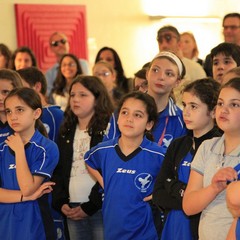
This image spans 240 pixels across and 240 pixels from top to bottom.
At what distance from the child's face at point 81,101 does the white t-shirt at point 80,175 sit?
0.15 metres

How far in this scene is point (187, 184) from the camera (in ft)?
8.44

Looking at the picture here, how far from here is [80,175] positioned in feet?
11.7

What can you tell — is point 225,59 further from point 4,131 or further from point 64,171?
point 4,131

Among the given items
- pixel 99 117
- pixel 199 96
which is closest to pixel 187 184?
pixel 199 96

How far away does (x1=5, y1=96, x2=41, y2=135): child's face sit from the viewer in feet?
10.5

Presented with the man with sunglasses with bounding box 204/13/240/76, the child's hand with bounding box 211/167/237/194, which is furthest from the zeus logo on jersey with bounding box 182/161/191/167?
the man with sunglasses with bounding box 204/13/240/76

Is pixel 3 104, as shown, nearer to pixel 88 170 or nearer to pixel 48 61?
pixel 88 170

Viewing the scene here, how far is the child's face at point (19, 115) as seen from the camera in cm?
320

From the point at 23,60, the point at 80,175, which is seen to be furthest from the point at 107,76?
the point at 80,175

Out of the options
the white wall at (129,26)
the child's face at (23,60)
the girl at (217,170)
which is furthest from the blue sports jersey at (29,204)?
the white wall at (129,26)

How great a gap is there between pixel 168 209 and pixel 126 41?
6501 millimetres

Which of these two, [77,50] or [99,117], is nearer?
[99,117]

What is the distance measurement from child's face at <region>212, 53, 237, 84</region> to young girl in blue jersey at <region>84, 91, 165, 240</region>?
825mm

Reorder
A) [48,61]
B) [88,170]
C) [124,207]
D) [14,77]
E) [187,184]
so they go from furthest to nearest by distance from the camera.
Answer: [48,61]
[14,77]
[88,170]
[124,207]
[187,184]
